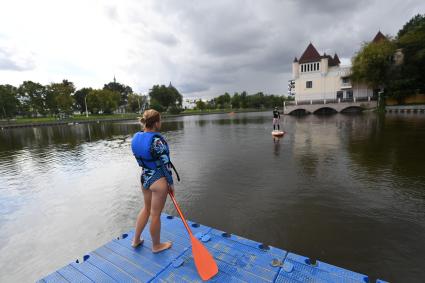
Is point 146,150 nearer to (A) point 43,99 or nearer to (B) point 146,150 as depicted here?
(B) point 146,150

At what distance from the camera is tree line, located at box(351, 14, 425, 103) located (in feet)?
130

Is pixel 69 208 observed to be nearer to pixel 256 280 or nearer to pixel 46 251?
pixel 46 251

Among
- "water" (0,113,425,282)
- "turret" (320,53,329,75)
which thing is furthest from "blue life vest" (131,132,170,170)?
"turret" (320,53,329,75)

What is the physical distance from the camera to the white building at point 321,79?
163ft

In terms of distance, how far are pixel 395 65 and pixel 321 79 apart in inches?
524

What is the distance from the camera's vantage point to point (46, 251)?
447 cm

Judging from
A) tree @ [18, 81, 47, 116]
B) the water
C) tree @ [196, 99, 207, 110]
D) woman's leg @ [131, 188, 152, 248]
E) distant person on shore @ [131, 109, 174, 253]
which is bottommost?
the water

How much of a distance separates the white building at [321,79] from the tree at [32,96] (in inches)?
2887

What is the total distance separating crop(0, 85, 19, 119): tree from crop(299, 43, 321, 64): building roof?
7717cm

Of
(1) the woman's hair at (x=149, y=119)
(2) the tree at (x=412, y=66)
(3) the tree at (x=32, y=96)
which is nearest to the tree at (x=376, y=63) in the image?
(2) the tree at (x=412, y=66)

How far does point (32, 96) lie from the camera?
68562 mm

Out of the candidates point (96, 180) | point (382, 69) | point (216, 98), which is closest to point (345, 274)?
point (96, 180)

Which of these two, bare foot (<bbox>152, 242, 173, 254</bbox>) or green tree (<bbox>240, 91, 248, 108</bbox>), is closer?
bare foot (<bbox>152, 242, 173, 254</bbox>)

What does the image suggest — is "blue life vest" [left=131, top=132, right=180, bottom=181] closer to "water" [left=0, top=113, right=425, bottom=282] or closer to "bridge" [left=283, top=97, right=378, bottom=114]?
"water" [left=0, top=113, right=425, bottom=282]
